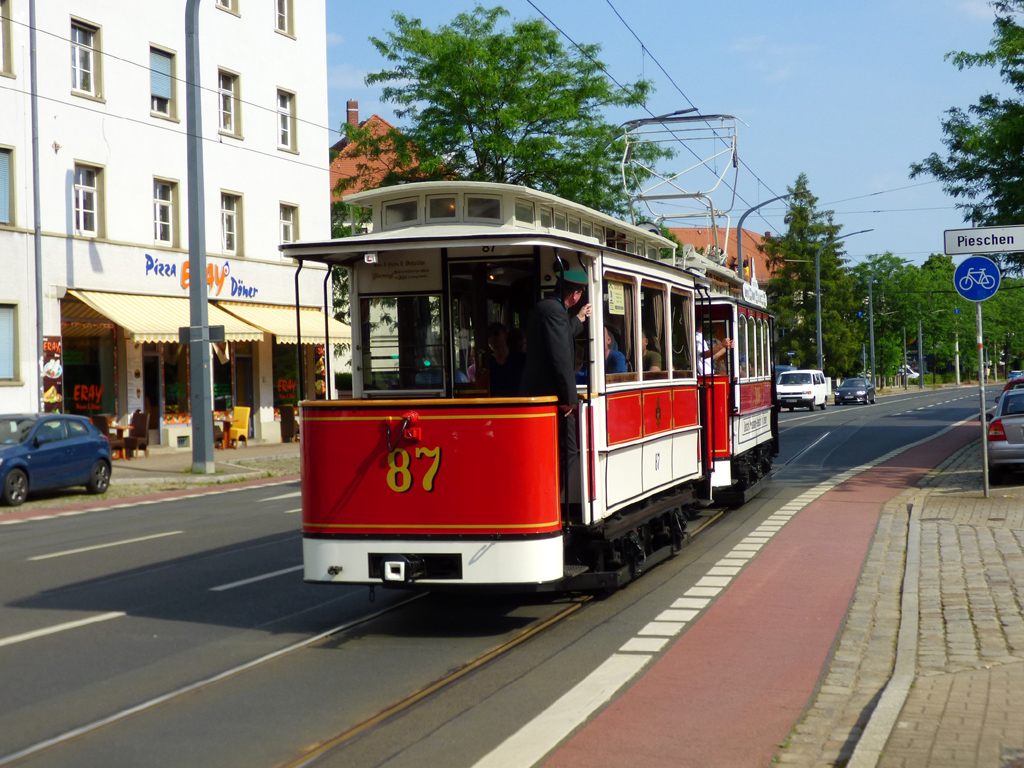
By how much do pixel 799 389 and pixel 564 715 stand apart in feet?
158

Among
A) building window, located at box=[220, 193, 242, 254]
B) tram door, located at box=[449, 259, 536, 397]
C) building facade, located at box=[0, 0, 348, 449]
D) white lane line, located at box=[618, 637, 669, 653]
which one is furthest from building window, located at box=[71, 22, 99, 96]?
white lane line, located at box=[618, 637, 669, 653]

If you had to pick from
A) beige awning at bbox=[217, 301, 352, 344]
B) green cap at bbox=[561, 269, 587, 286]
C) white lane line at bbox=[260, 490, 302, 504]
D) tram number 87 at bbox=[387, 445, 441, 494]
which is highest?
beige awning at bbox=[217, 301, 352, 344]

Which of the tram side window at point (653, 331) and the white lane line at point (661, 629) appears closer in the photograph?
the white lane line at point (661, 629)

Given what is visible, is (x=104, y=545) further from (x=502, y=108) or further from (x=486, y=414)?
(x=502, y=108)

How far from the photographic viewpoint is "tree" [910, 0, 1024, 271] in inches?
814

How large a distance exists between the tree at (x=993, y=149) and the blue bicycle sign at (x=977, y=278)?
6.26m

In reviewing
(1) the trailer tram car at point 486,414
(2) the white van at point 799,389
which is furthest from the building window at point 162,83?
(2) the white van at point 799,389

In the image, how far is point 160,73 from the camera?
99.1 feet

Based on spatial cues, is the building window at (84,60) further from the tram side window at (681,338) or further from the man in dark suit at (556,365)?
the man in dark suit at (556,365)

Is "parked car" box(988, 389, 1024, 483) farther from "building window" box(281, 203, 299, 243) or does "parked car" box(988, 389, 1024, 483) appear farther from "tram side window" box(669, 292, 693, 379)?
"building window" box(281, 203, 299, 243)

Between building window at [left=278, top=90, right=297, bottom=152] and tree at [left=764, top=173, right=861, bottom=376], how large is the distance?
62.6 m

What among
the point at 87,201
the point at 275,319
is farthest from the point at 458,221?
the point at 275,319

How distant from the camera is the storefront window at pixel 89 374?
2711cm

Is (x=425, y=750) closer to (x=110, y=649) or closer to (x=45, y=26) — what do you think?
(x=110, y=649)
